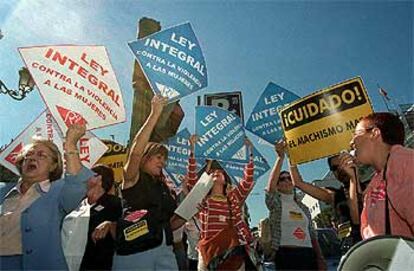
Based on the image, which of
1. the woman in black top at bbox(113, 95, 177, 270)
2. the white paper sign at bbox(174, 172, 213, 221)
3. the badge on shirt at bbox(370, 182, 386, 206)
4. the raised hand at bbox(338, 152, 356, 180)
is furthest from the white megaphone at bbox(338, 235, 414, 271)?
the white paper sign at bbox(174, 172, 213, 221)

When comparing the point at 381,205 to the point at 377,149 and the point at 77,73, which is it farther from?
the point at 77,73

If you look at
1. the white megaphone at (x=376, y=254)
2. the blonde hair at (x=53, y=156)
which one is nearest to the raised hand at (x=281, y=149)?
the blonde hair at (x=53, y=156)

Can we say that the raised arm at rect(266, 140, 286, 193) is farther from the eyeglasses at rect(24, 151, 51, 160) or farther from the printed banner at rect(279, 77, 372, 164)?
the eyeglasses at rect(24, 151, 51, 160)

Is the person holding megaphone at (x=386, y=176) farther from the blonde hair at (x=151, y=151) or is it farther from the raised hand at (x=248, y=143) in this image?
the raised hand at (x=248, y=143)

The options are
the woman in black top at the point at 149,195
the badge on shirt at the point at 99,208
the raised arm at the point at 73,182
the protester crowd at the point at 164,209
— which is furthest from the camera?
the badge on shirt at the point at 99,208

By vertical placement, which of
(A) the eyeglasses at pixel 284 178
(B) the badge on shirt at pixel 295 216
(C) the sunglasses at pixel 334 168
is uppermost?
(C) the sunglasses at pixel 334 168

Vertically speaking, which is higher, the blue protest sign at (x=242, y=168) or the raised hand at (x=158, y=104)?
the raised hand at (x=158, y=104)

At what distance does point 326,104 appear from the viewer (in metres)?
4.23

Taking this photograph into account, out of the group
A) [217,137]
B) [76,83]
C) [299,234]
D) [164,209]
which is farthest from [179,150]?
[299,234]

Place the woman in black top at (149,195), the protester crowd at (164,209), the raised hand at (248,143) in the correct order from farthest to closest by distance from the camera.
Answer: the raised hand at (248,143)
the woman in black top at (149,195)
the protester crowd at (164,209)

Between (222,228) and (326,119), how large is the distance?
1.14 m

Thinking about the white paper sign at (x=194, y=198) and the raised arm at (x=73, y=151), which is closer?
the raised arm at (x=73, y=151)

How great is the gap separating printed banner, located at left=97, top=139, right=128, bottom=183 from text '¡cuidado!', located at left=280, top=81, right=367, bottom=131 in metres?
1.39

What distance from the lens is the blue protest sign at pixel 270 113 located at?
4633 millimetres
